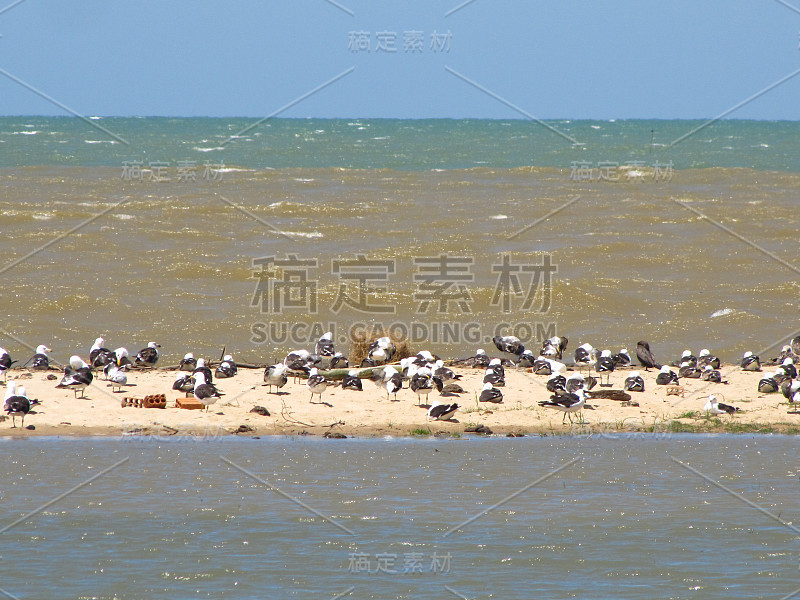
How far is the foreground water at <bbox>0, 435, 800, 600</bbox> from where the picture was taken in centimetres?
708

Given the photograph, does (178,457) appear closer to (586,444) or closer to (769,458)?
(586,444)

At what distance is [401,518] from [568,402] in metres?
4.01

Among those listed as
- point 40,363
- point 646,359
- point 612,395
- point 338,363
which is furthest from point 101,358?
point 646,359

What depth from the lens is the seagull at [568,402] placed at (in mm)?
11703

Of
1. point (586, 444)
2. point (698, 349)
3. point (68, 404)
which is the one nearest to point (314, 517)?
point (586, 444)

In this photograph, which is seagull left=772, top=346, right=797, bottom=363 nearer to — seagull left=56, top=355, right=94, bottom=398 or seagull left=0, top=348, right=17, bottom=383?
seagull left=56, top=355, right=94, bottom=398

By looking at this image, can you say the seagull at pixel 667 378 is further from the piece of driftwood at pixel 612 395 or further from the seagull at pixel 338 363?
the seagull at pixel 338 363

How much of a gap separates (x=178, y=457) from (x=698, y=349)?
10738 millimetres

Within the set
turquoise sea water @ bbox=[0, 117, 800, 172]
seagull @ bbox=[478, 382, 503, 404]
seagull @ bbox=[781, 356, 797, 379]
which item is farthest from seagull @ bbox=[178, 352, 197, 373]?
turquoise sea water @ bbox=[0, 117, 800, 172]

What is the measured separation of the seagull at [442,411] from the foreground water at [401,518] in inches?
29.4

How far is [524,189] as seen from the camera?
136 feet

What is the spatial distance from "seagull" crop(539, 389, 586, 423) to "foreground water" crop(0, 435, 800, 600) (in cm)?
74

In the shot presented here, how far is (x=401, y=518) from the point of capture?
27.5ft

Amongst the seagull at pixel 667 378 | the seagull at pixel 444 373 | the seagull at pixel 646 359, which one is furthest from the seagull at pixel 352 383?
the seagull at pixel 646 359
